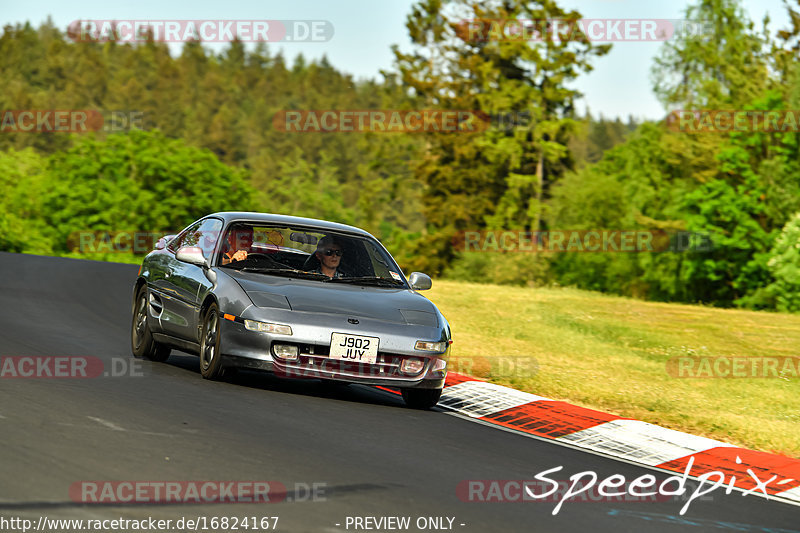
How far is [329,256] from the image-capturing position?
10.5m

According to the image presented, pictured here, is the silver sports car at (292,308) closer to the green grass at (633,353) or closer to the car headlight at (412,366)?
the car headlight at (412,366)

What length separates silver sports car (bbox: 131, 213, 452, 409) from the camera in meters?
9.02

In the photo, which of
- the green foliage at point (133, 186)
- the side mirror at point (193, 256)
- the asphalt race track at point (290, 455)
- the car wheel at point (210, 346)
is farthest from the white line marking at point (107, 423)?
the green foliage at point (133, 186)

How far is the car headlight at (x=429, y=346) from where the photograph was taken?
9312 millimetres

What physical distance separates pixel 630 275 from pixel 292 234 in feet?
204

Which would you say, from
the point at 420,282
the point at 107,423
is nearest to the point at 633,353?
the point at 420,282

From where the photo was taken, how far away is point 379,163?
66.1 meters

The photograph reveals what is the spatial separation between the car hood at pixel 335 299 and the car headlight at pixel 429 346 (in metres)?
0.20

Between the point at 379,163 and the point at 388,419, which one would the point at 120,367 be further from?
the point at 379,163

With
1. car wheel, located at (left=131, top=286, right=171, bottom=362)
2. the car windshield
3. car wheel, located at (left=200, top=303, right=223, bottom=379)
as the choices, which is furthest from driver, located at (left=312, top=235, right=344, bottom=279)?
car wheel, located at (left=131, top=286, right=171, bottom=362)

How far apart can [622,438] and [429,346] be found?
185 cm

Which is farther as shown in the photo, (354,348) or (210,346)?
(210,346)

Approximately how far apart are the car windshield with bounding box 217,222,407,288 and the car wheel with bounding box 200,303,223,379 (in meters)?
0.63

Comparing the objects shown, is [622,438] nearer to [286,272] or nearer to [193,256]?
[286,272]
